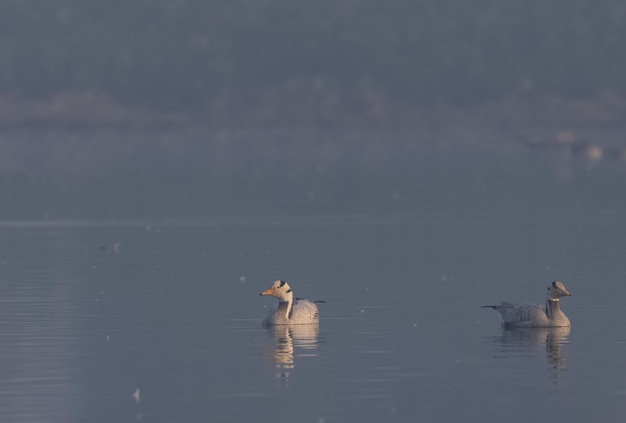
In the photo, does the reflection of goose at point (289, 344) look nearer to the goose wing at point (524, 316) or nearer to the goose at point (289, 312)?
the goose at point (289, 312)

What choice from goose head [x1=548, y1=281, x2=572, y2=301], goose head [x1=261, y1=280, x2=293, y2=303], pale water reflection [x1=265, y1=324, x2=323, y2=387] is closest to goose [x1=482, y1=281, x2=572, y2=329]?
goose head [x1=548, y1=281, x2=572, y2=301]

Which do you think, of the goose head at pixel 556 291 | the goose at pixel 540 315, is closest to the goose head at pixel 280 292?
the goose at pixel 540 315

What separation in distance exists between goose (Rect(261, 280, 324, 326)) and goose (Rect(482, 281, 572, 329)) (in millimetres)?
2870

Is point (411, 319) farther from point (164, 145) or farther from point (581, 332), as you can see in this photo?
point (164, 145)

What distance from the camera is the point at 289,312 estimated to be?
3133 centimetres

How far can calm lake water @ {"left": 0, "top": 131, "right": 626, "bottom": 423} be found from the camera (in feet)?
80.0

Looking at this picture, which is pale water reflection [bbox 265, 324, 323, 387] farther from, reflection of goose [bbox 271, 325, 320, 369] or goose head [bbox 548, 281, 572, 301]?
goose head [bbox 548, 281, 572, 301]

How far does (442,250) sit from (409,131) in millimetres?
150420

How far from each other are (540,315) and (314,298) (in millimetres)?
5404

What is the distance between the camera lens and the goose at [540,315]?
30641 mm

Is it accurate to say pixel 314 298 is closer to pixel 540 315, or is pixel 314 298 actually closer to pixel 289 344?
pixel 540 315

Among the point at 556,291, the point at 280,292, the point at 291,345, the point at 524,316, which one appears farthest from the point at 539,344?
the point at 280,292

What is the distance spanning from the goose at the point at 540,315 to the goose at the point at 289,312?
2.87 metres

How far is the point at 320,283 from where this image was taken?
123 feet
